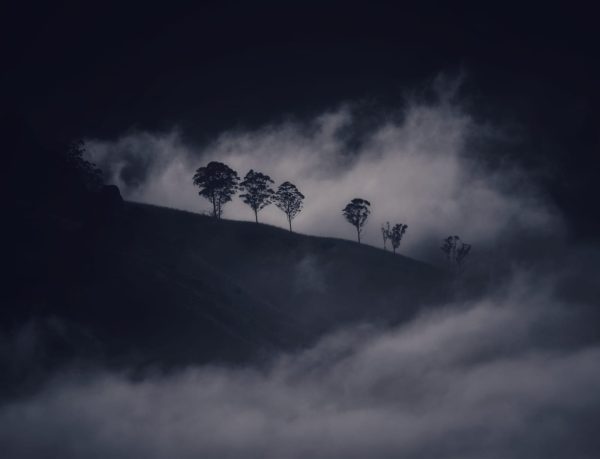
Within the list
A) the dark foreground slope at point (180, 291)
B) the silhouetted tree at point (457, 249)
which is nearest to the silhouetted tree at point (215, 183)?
the dark foreground slope at point (180, 291)

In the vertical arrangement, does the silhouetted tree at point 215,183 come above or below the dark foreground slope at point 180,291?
above

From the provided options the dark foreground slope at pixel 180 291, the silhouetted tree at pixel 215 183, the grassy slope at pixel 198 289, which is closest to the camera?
the dark foreground slope at pixel 180 291

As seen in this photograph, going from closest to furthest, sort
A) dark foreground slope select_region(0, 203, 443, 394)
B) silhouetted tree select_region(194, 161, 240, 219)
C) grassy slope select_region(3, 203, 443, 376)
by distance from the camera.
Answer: dark foreground slope select_region(0, 203, 443, 394)
grassy slope select_region(3, 203, 443, 376)
silhouetted tree select_region(194, 161, 240, 219)

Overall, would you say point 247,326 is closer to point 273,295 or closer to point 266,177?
point 273,295

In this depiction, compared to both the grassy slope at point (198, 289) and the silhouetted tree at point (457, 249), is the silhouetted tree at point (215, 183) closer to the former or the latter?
the grassy slope at point (198, 289)

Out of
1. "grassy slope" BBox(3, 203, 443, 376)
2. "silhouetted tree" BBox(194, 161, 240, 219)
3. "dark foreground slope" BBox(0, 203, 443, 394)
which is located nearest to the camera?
"dark foreground slope" BBox(0, 203, 443, 394)

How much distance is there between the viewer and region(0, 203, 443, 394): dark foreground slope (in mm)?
66438

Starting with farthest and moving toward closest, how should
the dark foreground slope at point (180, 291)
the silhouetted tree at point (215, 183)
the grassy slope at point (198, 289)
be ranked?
the silhouetted tree at point (215, 183)
the grassy slope at point (198, 289)
the dark foreground slope at point (180, 291)

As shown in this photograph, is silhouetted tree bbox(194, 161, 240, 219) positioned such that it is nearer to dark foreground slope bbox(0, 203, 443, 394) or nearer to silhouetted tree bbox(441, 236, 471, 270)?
dark foreground slope bbox(0, 203, 443, 394)

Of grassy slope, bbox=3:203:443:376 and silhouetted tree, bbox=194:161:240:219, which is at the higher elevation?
silhouetted tree, bbox=194:161:240:219

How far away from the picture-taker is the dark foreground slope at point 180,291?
66.4 metres

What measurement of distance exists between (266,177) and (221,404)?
6431 cm

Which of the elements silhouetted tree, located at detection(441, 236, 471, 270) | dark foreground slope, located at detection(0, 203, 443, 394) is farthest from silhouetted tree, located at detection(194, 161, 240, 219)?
silhouetted tree, located at detection(441, 236, 471, 270)

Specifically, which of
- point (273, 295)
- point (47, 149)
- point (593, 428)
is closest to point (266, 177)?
point (273, 295)
